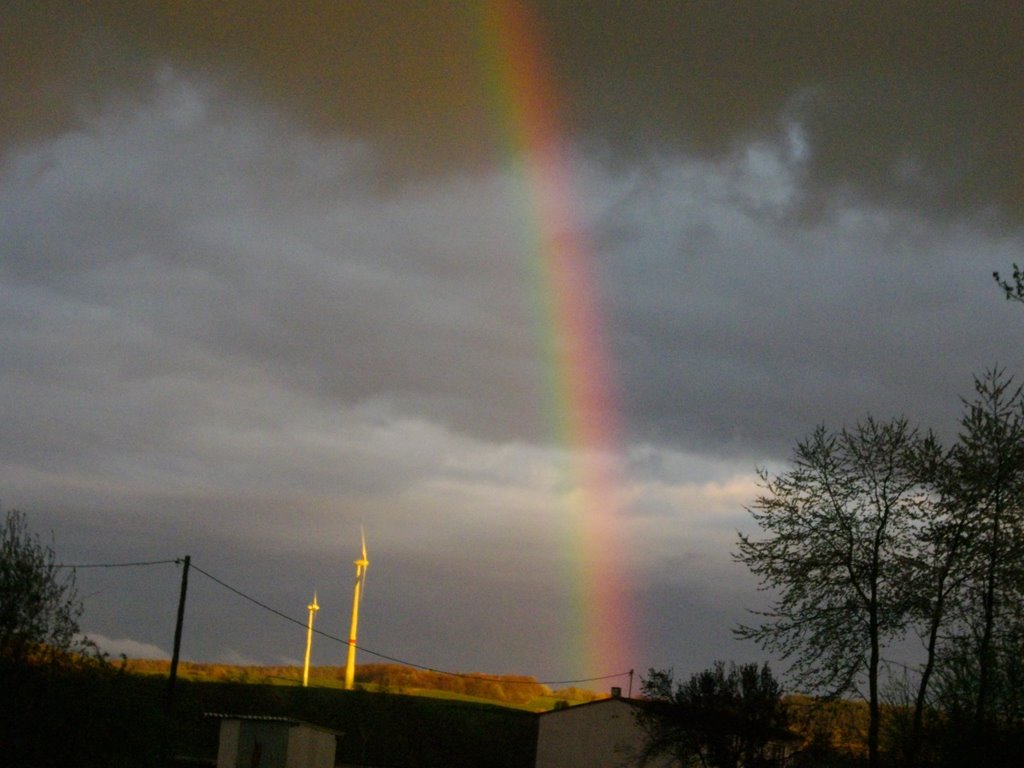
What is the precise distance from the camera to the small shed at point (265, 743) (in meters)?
52.4

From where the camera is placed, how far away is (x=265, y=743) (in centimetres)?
5281

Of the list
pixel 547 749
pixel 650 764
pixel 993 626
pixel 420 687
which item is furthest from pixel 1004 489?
pixel 420 687

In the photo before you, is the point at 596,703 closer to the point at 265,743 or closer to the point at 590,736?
the point at 590,736

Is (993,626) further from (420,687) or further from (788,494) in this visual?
(420,687)

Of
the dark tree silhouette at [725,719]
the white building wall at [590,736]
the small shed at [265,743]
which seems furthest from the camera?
the white building wall at [590,736]

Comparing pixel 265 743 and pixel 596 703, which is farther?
pixel 596 703

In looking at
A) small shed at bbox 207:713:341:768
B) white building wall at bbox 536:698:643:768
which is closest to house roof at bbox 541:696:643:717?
white building wall at bbox 536:698:643:768

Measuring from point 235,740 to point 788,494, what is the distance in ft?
102

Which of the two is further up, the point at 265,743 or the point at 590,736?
the point at 590,736

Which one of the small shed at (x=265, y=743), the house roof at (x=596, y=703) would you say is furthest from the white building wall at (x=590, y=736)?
the small shed at (x=265, y=743)

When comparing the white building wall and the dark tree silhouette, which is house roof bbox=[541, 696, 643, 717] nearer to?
the white building wall

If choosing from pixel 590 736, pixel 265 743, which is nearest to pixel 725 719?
pixel 265 743

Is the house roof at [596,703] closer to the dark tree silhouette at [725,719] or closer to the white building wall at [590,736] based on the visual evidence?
the white building wall at [590,736]

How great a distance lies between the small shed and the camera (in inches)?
2063
